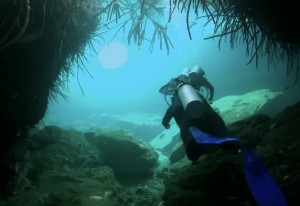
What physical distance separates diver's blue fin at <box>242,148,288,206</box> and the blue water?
10.1ft

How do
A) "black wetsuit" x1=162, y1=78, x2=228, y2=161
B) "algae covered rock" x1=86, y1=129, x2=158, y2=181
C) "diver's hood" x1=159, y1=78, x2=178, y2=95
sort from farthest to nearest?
"algae covered rock" x1=86, y1=129, x2=158, y2=181 → "diver's hood" x1=159, y1=78, x2=178, y2=95 → "black wetsuit" x1=162, y1=78, x2=228, y2=161

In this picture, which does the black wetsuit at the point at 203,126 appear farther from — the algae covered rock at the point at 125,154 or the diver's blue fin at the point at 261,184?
the algae covered rock at the point at 125,154

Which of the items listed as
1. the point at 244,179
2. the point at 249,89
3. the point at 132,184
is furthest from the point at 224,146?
the point at 249,89

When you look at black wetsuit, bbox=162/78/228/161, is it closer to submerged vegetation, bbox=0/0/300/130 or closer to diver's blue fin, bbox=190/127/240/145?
diver's blue fin, bbox=190/127/240/145

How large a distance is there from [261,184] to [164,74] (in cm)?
6251

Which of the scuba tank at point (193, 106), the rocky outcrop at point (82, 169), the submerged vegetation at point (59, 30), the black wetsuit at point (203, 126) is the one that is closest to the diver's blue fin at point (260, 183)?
the black wetsuit at point (203, 126)

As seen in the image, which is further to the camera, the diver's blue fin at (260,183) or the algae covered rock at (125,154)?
the algae covered rock at (125,154)

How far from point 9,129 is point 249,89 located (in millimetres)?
21919

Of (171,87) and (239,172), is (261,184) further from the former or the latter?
(171,87)

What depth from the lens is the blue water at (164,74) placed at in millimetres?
21248

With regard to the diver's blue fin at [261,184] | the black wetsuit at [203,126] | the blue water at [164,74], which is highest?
the blue water at [164,74]

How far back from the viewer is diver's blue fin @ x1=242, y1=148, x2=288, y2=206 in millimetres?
2393

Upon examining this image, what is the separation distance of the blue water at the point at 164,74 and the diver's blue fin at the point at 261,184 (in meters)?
3.07

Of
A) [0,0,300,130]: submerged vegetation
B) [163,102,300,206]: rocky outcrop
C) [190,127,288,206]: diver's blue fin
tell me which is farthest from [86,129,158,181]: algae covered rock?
[190,127,288,206]: diver's blue fin
